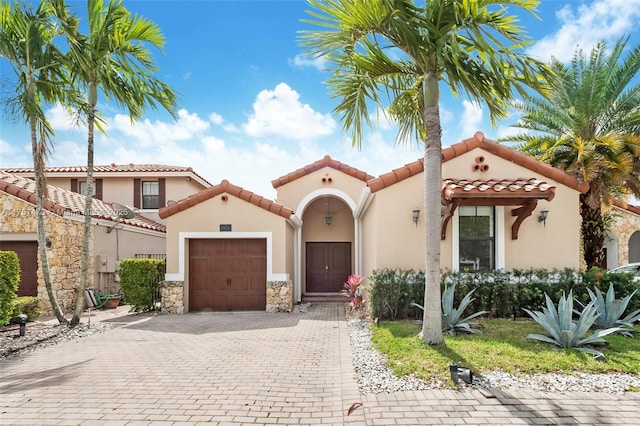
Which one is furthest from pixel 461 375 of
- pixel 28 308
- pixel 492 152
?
pixel 28 308

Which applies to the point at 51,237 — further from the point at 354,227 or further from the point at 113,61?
the point at 354,227

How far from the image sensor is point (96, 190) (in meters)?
20.4

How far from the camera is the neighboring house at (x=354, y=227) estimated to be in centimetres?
989

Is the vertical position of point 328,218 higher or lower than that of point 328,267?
higher

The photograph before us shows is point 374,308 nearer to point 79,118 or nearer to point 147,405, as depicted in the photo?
point 147,405

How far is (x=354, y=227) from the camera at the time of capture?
16.8 meters

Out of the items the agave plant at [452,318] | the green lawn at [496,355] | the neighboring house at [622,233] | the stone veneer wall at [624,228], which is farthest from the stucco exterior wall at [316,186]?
the stone veneer wall at [624,228]

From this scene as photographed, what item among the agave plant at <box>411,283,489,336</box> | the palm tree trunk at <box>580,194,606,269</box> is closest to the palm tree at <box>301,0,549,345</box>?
the agave plant at <box>411,283,489,336</box>

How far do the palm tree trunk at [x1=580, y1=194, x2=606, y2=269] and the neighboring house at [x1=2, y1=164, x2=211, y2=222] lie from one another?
1885 cm

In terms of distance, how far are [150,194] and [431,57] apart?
60.6ft

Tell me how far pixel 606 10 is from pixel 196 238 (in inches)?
555

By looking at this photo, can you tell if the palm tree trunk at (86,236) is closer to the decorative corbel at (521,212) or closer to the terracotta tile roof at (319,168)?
the terracotta tile roof at (319,168)

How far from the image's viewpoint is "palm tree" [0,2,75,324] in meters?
8.54

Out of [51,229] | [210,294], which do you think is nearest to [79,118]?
[51,229]
